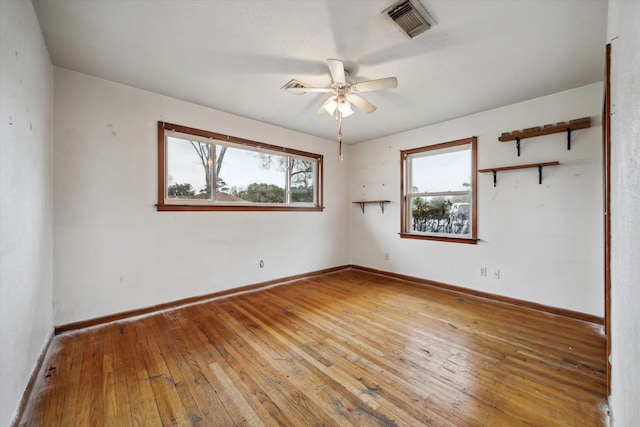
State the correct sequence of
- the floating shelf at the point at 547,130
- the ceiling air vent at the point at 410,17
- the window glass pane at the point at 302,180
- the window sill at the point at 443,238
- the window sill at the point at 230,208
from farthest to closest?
1. the window glass pane at the point at 302,180
2. the window sill at the point at 443,238
3. the window sill at the point at 230,208
4. the floating shelf at the point at 547,130
5. the ceiling air vent at the point at 410,17

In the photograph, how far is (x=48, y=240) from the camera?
2.21m

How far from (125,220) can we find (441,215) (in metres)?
4.11

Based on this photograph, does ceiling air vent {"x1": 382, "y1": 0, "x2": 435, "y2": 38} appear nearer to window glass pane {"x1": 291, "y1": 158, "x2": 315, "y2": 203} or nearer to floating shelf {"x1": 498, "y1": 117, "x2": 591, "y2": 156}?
floating shelf {"x1": 498, "y1": 117, "x2": 591, "y2": 156}

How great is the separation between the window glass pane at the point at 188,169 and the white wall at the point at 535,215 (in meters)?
3.13

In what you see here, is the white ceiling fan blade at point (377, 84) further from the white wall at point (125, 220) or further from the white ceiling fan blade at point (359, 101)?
the white wall at point (125, 220)

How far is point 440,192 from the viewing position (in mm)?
3900

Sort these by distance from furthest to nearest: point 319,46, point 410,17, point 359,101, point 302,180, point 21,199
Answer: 1. point 302,180
2. point 359,101
3. point 319,46
4. point 410,17
5. point 21,199

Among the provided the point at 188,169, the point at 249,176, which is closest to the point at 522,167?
the point at 249,176

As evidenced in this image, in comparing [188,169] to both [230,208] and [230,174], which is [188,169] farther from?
[230,208]

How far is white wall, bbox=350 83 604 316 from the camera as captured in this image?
2713 millimetres

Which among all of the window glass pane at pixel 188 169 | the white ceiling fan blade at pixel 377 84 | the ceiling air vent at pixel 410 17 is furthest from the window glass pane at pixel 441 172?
the window glass pane at pixel 188 169

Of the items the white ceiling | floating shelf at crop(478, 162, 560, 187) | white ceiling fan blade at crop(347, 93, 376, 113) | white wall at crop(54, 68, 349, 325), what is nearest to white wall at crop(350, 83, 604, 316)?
floating shelf at crop(478, 162, 560, 187)

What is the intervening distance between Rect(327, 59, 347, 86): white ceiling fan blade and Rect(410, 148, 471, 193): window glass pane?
232 cm

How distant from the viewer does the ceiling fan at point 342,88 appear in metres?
2.17
